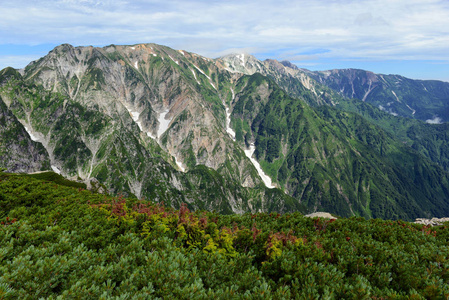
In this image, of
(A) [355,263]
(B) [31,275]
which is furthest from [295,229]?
(B) [31,275]

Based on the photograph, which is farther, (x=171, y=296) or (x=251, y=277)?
(x=251, y=277)

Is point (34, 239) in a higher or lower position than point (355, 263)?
higher

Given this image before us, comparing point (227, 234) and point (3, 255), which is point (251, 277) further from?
point (3, 255)

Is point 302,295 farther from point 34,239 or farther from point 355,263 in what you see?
point 34,239

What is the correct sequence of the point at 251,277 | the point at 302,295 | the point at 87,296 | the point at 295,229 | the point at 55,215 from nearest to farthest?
the point at 87,296 < the point at 302,295 < the point at 251,277 < the point at 55,215 < the point at 295,229

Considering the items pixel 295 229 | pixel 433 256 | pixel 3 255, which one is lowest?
pixel 295 229

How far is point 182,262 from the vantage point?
1412 centimetres

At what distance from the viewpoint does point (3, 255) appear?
12.6 meters

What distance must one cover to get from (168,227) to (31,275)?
984cm

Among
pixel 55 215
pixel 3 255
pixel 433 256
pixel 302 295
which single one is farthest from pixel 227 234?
pixel 433 256

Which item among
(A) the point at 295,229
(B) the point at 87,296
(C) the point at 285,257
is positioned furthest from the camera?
(A) the point at 295,229

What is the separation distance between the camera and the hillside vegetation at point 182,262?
1150cm

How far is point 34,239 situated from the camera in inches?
594

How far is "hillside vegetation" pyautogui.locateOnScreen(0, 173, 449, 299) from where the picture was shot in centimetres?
1150
